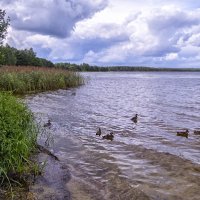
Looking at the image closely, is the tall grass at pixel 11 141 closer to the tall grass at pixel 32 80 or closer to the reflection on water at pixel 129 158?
the reflection on water at pixel 129 158

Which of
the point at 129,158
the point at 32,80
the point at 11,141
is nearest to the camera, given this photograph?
the point at 11,141

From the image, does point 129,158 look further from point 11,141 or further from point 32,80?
point 32,80

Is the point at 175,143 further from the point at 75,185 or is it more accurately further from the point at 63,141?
the point at 75,185

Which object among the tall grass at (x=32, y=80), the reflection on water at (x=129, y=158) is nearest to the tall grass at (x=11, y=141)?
the reflection on water at (x=129, y=158)

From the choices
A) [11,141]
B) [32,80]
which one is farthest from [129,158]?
[32,80]

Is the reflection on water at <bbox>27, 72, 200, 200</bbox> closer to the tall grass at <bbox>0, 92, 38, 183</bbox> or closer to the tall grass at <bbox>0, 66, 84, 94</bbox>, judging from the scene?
the tall grass at <bbox>0, 92, 38, 183</bbox>

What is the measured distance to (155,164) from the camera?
861cm

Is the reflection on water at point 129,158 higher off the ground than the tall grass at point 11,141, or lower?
lower

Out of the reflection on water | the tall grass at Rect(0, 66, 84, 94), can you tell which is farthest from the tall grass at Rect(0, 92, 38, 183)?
the tall grass at Rect(0, 66, 84, 94)

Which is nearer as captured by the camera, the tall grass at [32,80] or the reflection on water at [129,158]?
the reflection on water at [129,158]

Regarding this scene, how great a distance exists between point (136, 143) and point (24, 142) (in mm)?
5052

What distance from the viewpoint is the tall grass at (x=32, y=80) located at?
77.6 feet

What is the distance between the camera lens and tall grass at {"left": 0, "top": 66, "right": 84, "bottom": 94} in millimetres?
23645

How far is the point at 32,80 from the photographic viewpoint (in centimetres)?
2728
